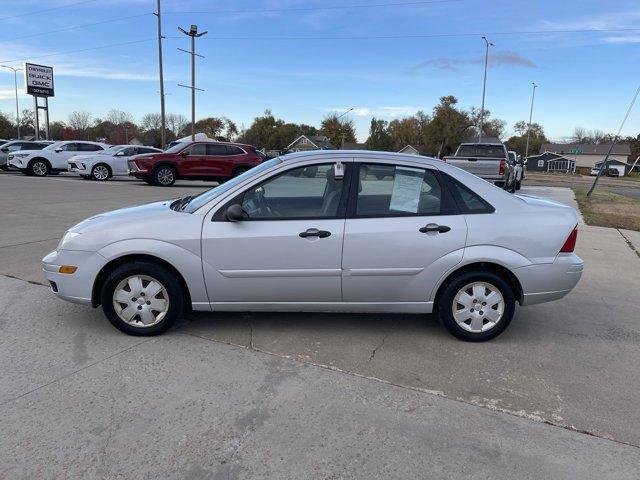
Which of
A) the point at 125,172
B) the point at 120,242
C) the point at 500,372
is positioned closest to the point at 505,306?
the point at 500,372

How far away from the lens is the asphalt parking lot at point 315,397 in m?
2.68

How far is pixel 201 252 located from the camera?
159 inches

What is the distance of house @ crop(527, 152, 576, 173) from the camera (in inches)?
4077

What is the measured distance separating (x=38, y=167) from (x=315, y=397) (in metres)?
24.0

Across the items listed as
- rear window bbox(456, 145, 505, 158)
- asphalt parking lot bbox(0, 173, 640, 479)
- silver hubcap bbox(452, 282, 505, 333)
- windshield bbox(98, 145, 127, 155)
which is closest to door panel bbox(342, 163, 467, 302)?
silver hubcap bbox(452, 282, 505, 333)

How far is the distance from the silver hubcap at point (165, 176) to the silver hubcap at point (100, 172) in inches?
149

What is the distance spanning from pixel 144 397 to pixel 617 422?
3018mm

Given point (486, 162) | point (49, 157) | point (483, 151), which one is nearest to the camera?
point (486, 162)

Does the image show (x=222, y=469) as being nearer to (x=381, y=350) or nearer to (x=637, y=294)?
(x=381, y=350)

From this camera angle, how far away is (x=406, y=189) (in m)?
4.21

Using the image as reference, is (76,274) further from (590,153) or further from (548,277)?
(590,153)

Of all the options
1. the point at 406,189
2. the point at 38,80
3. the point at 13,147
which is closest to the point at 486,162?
the point at 406,189

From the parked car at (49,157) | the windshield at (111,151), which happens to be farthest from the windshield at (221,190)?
the parked car at (49,157)

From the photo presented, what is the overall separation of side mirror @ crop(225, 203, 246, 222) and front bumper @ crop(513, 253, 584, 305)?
2.30 metres
